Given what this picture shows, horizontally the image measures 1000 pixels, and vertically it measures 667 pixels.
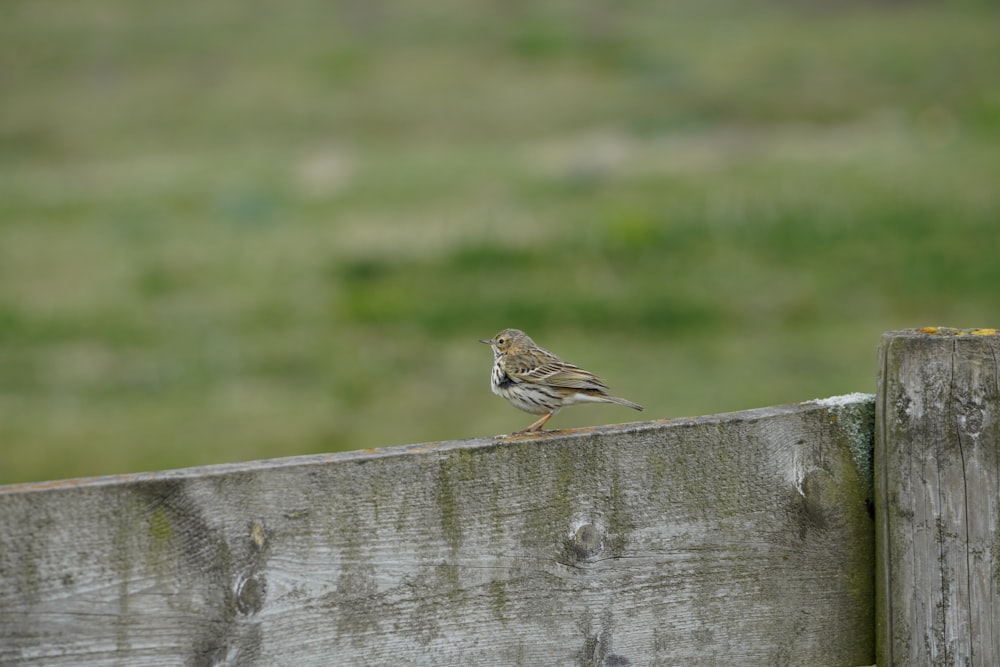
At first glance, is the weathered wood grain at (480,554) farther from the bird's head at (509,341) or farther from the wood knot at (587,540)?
the bird's head at (509,341)

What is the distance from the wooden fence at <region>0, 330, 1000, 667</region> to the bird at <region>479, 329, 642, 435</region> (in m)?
1.86

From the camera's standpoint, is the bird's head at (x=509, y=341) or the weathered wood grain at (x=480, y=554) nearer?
the weathered wood grain at (x=480, y=554)

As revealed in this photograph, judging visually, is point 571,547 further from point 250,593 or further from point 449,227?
point 449,227

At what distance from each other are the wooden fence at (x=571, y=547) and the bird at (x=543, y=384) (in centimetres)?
186

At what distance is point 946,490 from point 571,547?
919 millimetres

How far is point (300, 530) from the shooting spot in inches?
105

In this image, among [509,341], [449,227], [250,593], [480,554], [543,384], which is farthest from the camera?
[449,227]

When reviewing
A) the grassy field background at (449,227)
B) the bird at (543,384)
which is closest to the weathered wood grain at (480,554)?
the bird at (543,384)

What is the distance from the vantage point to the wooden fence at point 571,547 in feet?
8.29

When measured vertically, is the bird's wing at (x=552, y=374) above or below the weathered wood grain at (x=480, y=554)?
above

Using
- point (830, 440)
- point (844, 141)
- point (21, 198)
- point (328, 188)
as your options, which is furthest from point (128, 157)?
point (830, 440)

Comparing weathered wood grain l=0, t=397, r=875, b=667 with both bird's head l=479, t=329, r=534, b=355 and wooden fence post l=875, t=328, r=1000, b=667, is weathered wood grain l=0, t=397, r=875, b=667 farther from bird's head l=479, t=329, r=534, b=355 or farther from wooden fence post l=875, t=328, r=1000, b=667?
bird's head l=479, t=329, r=534, b=355

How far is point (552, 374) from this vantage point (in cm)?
518

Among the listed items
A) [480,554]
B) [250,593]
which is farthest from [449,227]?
[250,593]
